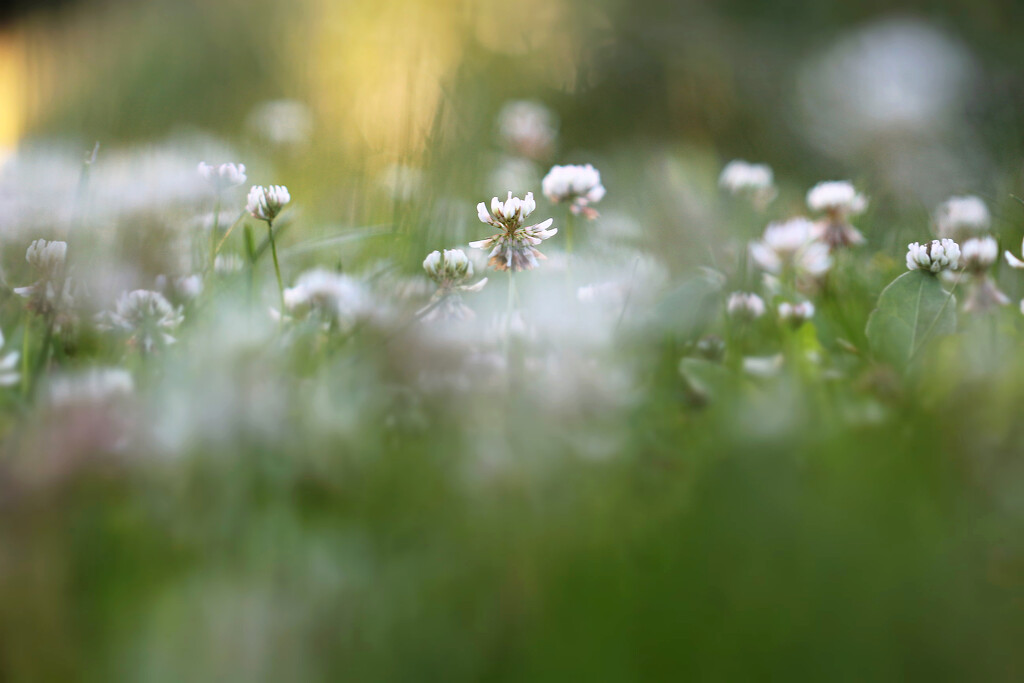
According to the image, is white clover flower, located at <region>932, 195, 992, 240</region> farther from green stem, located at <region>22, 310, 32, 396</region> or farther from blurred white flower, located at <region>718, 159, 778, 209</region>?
green stem, located at <region>22, 310, 32, 396</region>

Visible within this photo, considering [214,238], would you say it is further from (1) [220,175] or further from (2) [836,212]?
(2) [836,212]

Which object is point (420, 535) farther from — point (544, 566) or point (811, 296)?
point (811, 296)

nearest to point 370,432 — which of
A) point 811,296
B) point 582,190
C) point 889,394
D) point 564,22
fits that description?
point 889,394

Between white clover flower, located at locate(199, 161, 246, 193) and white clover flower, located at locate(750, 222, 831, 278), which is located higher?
white clover flower, located at locate(199, 161, 246, 193)

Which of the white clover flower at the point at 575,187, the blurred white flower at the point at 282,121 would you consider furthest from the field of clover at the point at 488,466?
the blurred white flower at the point at 282,121

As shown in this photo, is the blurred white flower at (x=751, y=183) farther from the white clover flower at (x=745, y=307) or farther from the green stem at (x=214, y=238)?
the green stem at (x=214, y=238)

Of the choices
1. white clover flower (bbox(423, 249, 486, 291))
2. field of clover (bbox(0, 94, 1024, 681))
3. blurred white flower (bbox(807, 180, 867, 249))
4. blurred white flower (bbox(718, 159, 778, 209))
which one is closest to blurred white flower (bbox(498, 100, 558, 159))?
blurred white flower (bbox(718, 159, 778, 209))
